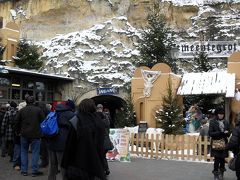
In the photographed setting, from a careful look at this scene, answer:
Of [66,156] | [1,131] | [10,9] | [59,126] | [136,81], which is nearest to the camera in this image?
[66,156]

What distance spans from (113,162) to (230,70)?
40.6ft

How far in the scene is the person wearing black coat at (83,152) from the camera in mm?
5121

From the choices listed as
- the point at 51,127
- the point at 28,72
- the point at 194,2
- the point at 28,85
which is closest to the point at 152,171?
the point at 51,127

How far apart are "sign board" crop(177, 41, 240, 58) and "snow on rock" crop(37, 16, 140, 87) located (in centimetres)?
435

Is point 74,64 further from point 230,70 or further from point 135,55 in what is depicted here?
point 230,70

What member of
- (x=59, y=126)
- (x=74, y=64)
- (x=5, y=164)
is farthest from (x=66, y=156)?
(x=74, y=64)

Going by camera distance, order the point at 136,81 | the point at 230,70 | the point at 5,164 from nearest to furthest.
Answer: the point at 5,164 < the point at 230,70 < the point at 136,81

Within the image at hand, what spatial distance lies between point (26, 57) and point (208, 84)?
54.2 feet

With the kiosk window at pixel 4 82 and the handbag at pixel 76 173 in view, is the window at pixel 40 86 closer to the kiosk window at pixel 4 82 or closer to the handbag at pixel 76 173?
the kiosk window at pixel 4 82

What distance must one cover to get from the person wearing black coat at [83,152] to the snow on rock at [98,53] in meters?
27.5

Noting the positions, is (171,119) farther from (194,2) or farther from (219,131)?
(194,2)

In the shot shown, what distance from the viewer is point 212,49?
3086 centimetres

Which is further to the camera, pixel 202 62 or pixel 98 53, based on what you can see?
pixel 98 53

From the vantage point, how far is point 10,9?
39.3 m
